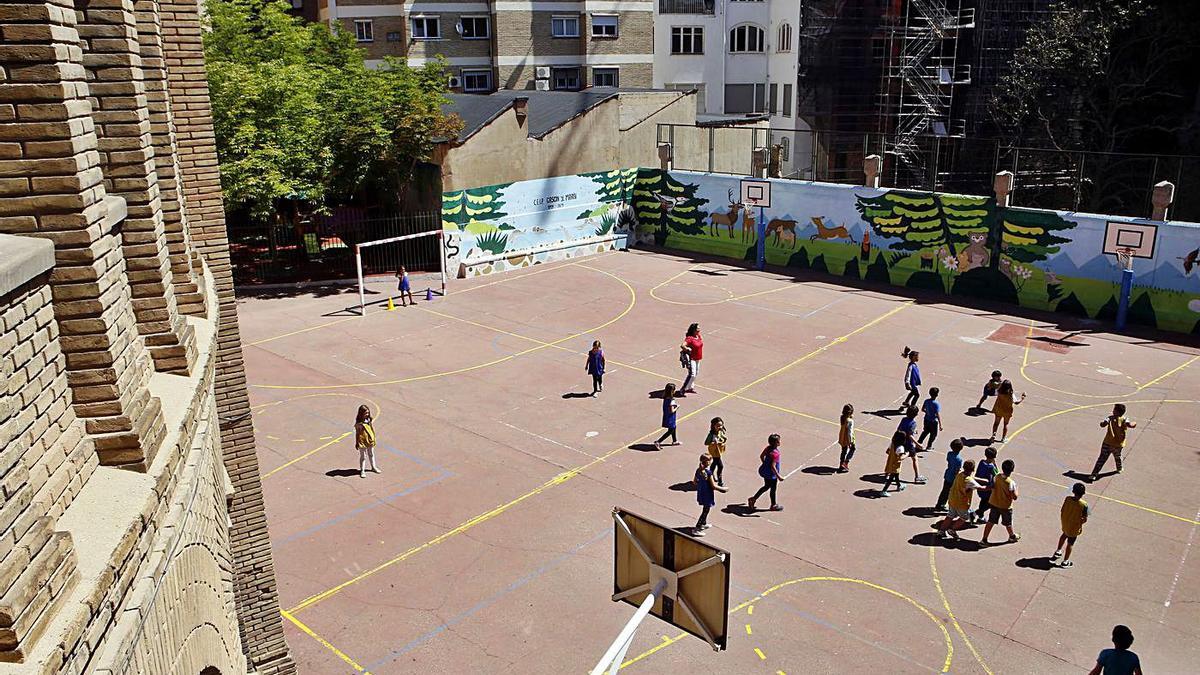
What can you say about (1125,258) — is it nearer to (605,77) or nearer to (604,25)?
(605,77)

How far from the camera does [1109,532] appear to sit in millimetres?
16766

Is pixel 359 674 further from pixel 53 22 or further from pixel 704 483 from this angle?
pixel 53 22

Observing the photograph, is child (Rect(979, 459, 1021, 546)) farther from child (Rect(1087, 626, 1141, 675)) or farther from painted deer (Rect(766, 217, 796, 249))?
painted deer (Rect(766, 217, 796, 249))

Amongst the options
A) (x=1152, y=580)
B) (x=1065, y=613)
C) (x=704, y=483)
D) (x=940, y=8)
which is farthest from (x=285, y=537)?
(x=940, y=8)

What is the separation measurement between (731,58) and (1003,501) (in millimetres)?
48169

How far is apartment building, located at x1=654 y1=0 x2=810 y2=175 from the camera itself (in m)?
58.0

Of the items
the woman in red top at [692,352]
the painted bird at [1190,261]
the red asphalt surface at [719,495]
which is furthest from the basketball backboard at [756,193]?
the woman in red top at [692,352]

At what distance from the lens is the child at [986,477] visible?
16.5 meters

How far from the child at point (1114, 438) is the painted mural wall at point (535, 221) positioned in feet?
76.0

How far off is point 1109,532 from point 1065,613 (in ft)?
10.6

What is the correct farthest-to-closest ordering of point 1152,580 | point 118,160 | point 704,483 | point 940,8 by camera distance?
point 940,8, point 704,483, point 1152,580, point 118,160

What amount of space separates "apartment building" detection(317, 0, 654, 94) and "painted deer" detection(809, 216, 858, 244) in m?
21.9

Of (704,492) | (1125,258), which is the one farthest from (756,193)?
A: (704,492)

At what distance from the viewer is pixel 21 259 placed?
14.2 feet
